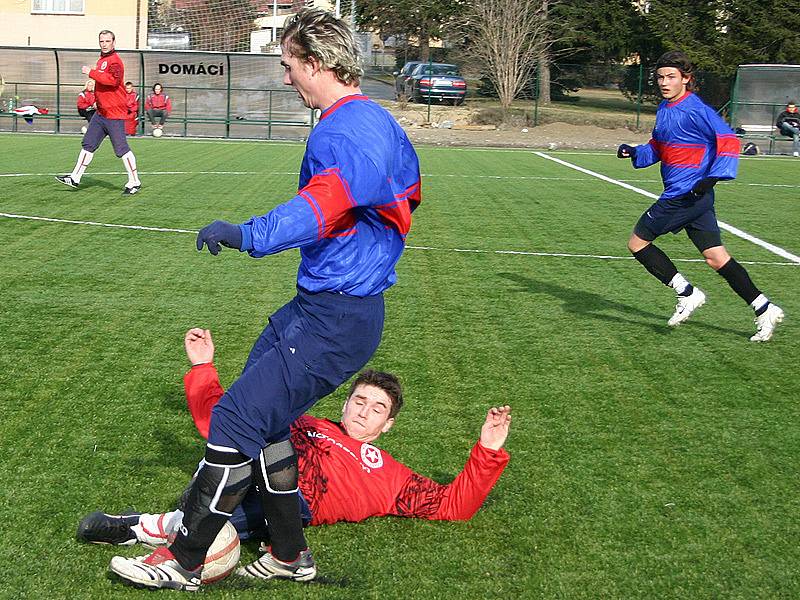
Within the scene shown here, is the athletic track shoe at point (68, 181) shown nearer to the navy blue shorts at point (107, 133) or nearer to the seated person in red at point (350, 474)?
the navy blue shorts at point (107, 133)

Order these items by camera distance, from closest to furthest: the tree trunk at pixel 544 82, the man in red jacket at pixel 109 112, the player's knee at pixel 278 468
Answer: the player's knee at pixel 278 468 < the man in red jacket at pixel 109 112 < the tree trunk at pixel 544 82

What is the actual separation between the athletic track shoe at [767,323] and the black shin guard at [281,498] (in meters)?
4.91

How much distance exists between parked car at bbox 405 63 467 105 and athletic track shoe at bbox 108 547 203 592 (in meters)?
38.7

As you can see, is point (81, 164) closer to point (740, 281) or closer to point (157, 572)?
point (740, 281)

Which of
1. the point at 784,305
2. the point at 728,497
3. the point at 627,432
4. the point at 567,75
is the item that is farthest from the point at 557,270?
the point at 567,75

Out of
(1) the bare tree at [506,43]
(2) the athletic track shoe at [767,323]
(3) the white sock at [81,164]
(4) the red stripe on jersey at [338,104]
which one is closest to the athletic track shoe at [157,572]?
(4) the red stripe on jersey at [338,104]

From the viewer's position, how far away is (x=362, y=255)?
138 inches

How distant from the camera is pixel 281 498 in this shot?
3678mm

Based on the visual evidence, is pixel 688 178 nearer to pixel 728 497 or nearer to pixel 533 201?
pixel 728 497

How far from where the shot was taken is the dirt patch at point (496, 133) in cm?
3170

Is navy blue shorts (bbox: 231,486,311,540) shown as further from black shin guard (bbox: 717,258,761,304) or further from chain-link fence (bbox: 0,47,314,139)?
chain-link fence (bbox: 0,47,314,139)

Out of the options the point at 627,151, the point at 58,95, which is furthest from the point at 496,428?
the point at 58,95

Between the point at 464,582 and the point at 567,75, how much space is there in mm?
46356

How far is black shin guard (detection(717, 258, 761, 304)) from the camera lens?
25.9 feet
